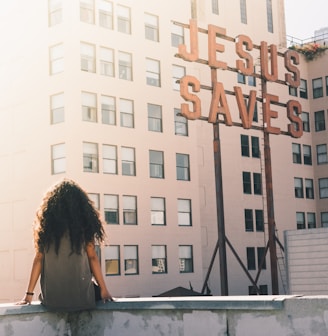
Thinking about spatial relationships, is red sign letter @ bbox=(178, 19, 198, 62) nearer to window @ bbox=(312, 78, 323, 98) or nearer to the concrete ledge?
the concrete ledge

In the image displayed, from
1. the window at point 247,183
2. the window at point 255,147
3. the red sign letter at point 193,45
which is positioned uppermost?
the red sign letter at point 193,45

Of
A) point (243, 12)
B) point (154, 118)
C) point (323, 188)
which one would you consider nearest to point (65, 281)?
point (154, 118)

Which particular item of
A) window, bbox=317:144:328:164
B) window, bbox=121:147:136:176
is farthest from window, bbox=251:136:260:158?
window, bbox=121:147:136:176

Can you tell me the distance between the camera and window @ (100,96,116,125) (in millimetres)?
40309

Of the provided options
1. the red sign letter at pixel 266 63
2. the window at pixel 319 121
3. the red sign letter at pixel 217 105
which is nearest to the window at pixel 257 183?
the window at pixel 319 121

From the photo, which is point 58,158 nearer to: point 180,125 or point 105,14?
point 105,14

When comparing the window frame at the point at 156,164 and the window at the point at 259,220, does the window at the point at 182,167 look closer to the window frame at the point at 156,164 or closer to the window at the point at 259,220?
the window frame at the point at 156,164

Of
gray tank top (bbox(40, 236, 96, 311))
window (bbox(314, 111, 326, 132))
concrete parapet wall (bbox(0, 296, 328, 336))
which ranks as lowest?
concrete parapet wall (bbox(0, 296, 328, 336))

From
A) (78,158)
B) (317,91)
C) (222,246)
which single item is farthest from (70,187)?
(317,91)

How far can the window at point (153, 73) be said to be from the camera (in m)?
43.3

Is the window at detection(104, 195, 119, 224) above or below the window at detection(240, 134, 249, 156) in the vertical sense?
below

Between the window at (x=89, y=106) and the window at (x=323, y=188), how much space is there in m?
23.8

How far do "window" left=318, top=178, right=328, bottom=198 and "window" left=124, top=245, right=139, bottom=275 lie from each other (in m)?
21.2

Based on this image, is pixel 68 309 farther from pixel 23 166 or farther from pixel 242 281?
pixel 242 281
